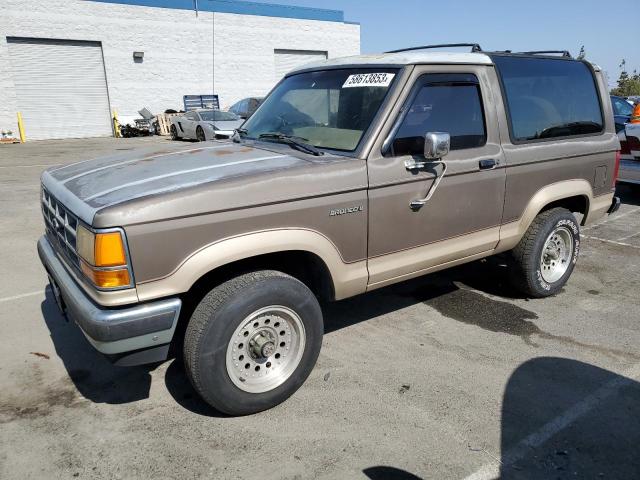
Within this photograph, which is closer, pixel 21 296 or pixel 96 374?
pixel 96 374

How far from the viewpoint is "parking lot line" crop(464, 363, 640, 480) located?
260cm

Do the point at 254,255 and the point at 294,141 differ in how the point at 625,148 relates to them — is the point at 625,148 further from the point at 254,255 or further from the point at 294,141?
the point at 254,255

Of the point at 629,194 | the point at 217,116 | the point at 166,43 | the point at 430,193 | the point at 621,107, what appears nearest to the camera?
the point at 430,193

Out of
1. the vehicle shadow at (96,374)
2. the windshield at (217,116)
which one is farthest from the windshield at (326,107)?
the windshield at (217,116)

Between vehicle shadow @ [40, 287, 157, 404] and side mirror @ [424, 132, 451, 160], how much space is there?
2.39 m

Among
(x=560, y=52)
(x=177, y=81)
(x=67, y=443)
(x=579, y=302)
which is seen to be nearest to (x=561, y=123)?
(x=560, y=52)

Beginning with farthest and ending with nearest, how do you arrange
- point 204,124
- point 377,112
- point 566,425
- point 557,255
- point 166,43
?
point 166,43 → point 204,124 → point 557,255 → point 377,112 → point 566,425

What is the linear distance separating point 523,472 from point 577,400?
84 cm

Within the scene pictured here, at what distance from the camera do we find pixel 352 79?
12.0ft

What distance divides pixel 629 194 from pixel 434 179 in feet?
25.8

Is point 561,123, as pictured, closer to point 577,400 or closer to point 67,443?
point 577,400

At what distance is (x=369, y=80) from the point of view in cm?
353

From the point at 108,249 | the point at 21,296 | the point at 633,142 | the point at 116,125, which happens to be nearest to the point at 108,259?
the point at 108,249

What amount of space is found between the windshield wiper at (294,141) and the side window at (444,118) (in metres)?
0.53
